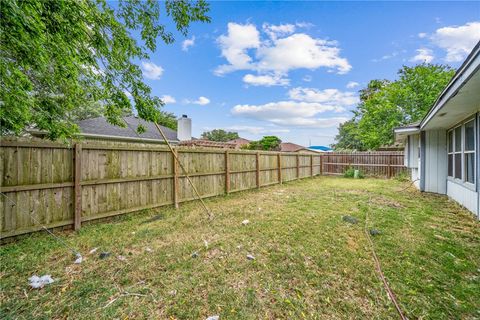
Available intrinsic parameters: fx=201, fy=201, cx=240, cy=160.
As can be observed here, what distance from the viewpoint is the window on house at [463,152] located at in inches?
183

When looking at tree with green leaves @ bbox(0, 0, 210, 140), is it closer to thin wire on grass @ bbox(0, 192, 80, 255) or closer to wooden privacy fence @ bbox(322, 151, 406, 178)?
thin wire on grass @ bbox(0, 192, 80, 255)

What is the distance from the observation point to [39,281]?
7.07 feet

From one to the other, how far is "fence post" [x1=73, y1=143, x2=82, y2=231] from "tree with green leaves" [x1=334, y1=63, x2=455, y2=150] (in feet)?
53.0

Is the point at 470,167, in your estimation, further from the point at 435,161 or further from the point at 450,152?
the point at 435,161

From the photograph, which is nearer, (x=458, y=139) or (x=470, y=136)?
(x=470, y=136)

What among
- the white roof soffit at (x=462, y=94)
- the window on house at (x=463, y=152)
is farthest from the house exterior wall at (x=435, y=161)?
the white roof soffit at (x=462, y=94)

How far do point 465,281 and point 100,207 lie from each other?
556 cm

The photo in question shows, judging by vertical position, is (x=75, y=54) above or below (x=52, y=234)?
above

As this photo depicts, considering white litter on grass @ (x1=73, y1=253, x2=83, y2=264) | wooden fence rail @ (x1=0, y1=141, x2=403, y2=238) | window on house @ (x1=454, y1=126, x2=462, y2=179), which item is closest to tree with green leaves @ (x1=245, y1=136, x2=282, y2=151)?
wooden fence rail @ (x1=0, y1=141, x2=403, y2=238)

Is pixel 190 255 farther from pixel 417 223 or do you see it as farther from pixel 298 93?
pixel 298 93

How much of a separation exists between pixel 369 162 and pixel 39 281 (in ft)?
49.9

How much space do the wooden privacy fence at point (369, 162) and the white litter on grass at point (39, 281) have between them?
582 inches

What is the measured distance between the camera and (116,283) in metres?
2.15

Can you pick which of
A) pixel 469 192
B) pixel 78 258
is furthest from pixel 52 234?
pixel 469 192
